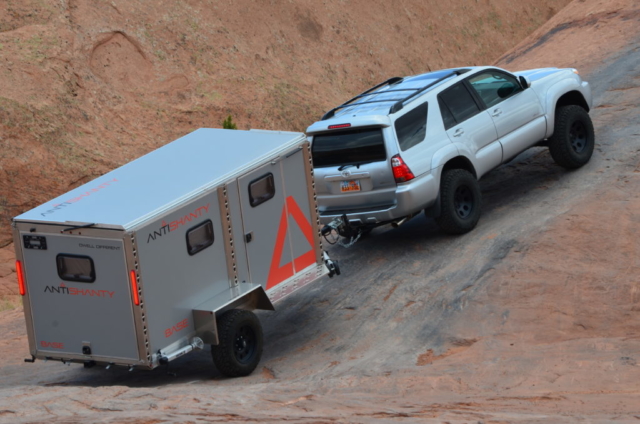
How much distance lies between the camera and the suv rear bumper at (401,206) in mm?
10969

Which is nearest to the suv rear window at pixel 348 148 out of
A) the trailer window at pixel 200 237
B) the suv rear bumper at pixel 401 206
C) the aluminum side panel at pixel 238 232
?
the suv rear bumper at pixel 401 206

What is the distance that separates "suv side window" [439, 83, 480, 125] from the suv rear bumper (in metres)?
1.08

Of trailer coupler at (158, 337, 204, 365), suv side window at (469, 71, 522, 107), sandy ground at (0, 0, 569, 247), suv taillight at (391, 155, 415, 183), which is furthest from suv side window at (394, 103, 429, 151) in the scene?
Result: sandy ground at (0, 0, 569, 247)

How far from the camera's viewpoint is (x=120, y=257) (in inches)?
328

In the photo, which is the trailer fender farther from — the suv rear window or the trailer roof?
the suv rear window

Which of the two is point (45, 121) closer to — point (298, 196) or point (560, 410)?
point (298, 196)

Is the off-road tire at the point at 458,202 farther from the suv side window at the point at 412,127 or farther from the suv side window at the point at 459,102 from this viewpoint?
the suv side window at the point at 459,102

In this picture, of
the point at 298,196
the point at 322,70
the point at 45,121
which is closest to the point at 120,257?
the point at 298,196

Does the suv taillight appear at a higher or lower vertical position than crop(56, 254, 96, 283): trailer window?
higher

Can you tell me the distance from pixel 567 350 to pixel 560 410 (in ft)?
5.49

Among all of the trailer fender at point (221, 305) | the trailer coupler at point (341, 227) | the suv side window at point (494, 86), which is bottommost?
the trailer fender at point (221, 305)

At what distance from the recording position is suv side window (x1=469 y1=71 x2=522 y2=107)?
12141mm

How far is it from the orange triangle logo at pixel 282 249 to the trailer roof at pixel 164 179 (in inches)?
28.4

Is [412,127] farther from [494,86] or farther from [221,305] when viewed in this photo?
[221,305]
